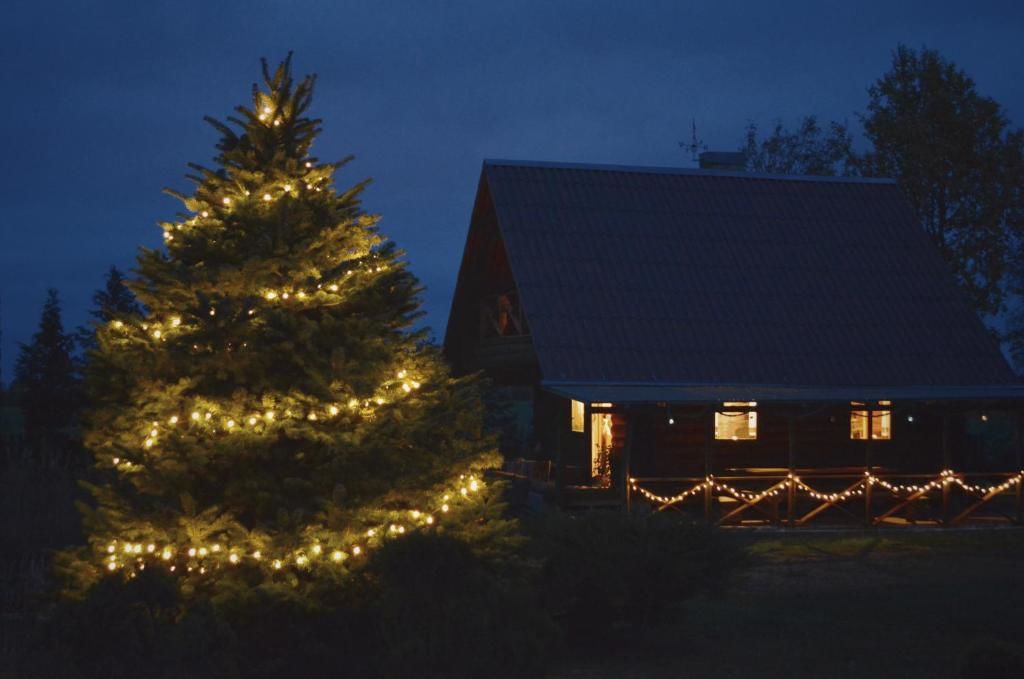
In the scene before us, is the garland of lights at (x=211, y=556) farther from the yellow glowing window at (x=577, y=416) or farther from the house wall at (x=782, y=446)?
the yellow glowing window at (x=577, y=416)

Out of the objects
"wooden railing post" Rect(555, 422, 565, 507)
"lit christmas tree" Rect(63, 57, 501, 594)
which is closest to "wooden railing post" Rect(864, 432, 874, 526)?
"wooden railing post" Rect(555, 422, 565, 507)

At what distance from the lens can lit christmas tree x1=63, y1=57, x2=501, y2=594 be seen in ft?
28.6

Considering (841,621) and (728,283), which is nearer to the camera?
(841,621)

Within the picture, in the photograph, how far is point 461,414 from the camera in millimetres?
9617

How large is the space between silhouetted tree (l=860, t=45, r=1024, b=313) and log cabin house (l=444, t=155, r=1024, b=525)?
1022 cm

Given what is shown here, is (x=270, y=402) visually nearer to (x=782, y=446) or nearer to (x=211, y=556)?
(x=211, y=556)

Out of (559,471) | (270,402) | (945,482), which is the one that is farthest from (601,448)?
(270,402)

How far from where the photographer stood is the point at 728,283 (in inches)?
919

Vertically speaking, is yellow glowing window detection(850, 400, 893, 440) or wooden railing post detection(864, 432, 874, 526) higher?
yellow glowing window detection(850, 400, 893, 440)

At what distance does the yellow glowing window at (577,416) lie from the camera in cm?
2493

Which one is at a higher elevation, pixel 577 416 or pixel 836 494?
pixel 577 416

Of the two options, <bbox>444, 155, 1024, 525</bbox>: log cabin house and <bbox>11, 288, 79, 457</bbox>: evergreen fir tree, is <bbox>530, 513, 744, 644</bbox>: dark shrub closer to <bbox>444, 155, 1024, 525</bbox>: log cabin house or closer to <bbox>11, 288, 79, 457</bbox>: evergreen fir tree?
<bbox>444, 155, 1024, 525</bbox>: log cabin house

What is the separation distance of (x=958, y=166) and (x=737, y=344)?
56.8 feet

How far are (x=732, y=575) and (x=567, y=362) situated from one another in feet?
32.5
